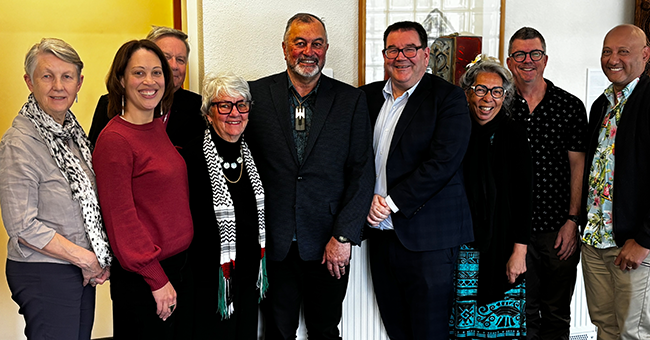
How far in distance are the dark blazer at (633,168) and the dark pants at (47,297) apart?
7.83ft

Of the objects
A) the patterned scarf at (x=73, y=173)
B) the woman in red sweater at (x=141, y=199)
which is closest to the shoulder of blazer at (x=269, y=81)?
the woman in red sweater at (x=141, y=199)

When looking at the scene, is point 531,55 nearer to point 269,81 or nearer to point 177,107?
point 269,81

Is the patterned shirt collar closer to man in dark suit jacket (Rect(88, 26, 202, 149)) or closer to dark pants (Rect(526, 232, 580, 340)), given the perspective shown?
dark pants (Rect(526, 232, 580, 340))

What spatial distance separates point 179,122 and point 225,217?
584 mm

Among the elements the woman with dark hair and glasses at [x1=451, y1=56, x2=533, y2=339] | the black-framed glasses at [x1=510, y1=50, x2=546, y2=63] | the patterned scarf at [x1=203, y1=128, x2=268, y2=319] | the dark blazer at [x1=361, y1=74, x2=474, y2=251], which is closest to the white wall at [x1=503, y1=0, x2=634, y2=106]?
the black-framed glasses at [x1=510, y1=50, x2=546, y2=63]

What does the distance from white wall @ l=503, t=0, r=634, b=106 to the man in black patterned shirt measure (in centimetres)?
62

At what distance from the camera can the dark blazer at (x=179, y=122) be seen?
234 cm

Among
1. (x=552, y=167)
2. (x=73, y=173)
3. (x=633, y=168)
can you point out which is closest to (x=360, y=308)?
(x=552, y=167)

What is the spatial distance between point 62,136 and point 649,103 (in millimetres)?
2537

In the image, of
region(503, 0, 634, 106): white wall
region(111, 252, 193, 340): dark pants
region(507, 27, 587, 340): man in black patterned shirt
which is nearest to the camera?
region(111, 252, 193, 340): dark pants

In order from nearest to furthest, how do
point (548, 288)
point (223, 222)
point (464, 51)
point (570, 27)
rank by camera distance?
point (223, 222)
point (548, 288)
point (464, 51)
point (570, 27)

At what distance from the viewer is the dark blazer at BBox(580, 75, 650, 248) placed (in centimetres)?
229

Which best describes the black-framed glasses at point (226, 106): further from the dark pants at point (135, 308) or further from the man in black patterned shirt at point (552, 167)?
the man in black patterned shirt at point (552, 167)

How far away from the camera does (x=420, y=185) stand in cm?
237
